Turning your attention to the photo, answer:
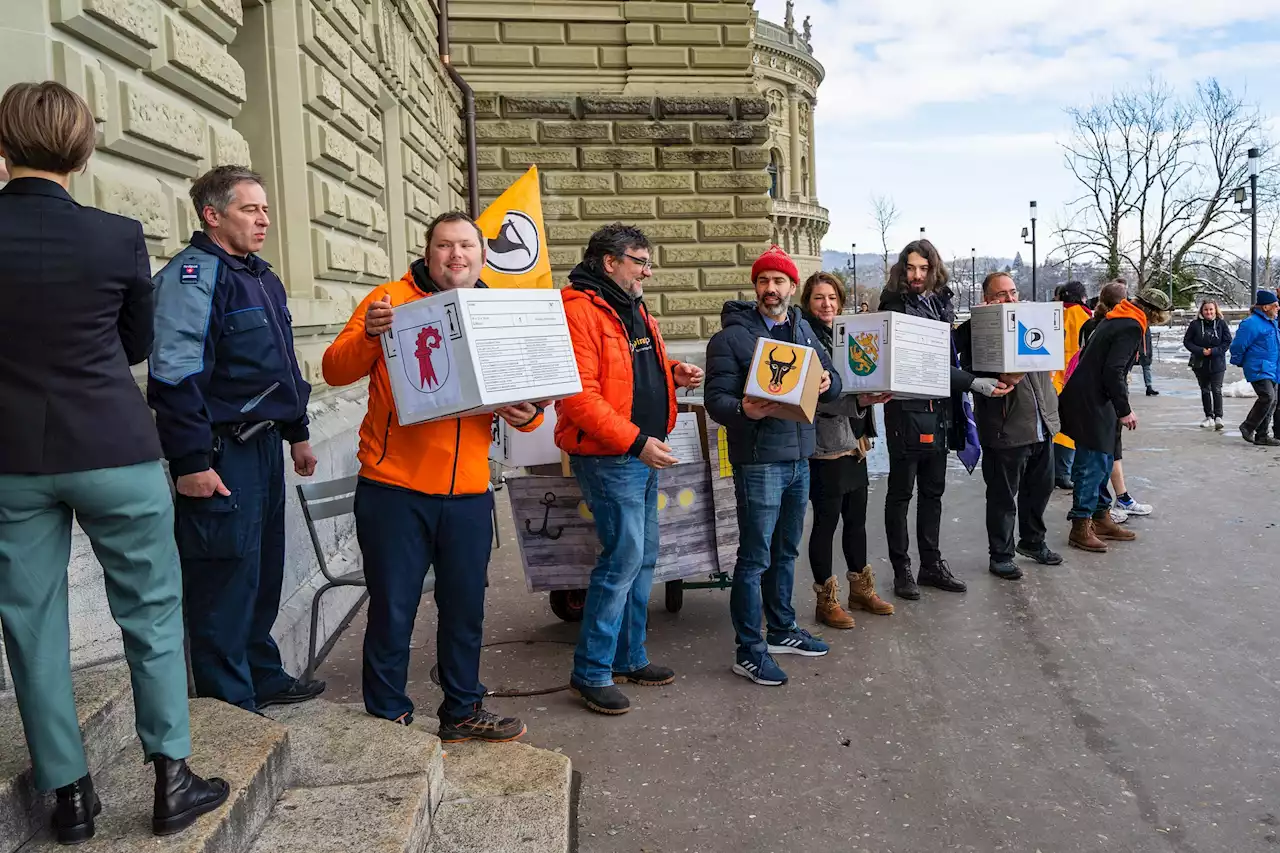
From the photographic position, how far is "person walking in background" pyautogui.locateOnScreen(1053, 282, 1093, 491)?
884cm

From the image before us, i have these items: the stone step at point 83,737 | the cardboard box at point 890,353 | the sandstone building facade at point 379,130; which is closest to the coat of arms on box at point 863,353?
the cardboard box at point 890,353

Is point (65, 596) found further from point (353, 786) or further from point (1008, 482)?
point (1008, 482)

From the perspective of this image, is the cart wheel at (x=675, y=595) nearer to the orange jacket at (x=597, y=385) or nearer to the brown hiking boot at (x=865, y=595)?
the brown hiking boot at (x=865, y=595)

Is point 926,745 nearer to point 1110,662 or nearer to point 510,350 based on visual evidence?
point 1110,662

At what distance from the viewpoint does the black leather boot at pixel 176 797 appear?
8.30 ft

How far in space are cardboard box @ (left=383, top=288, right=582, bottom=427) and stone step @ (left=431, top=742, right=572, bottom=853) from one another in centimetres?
120

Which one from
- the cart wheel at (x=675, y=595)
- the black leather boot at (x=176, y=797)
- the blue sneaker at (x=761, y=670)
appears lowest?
the blue sneaker at (x=761, y=670)

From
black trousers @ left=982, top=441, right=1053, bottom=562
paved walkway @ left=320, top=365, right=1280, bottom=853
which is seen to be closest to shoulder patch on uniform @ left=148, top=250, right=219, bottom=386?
paved walkway @ left=320, top=365, right=1280, bottom=853

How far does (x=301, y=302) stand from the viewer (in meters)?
5.70

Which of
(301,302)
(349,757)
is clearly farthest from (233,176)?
(301,302)

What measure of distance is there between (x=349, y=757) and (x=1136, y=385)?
21002mm

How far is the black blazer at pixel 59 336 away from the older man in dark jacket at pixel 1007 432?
508 cm

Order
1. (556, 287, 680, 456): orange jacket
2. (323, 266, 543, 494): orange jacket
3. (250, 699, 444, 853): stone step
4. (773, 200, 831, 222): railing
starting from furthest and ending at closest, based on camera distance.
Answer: (773, 200, 831, 222): railing → (556, 287, 680, 456): orange jacket → (323, 266, 543, 494): orange jacket → (250, 699, 444, 853): stone step

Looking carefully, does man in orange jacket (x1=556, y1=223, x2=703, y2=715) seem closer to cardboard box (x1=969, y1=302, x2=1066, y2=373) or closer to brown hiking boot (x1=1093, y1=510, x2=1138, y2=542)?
cardboard box (x1=969, y1=302, x2=1066, y2=373)
